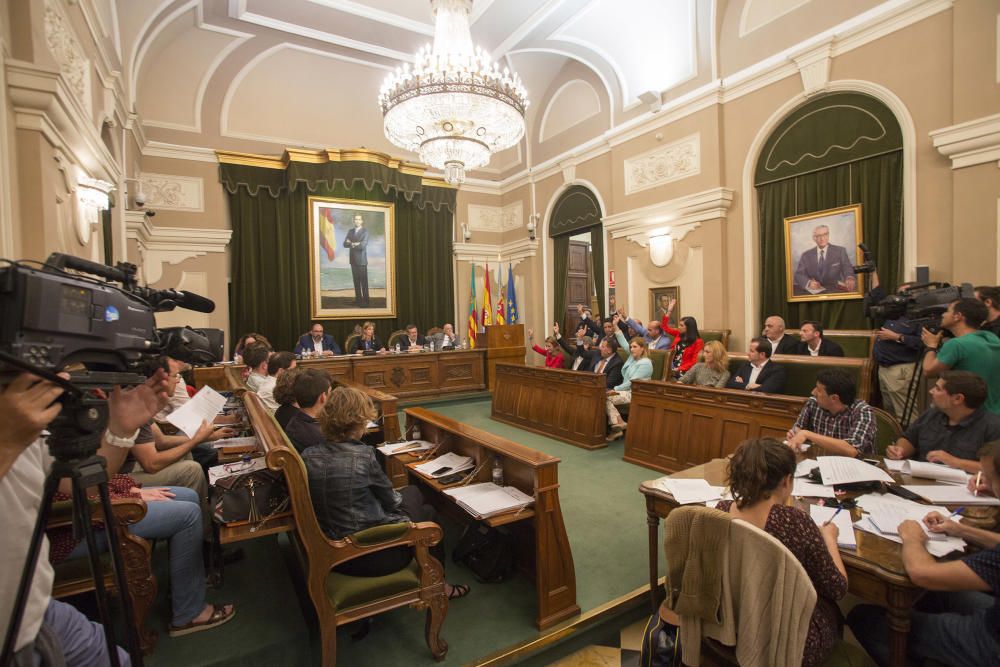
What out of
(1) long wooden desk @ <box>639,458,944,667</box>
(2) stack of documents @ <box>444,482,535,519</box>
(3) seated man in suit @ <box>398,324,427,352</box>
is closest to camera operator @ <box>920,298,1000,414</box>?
(1) long wooden desk @ <box>639,458,944,667</box>

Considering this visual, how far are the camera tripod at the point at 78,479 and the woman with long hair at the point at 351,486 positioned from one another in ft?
2.95

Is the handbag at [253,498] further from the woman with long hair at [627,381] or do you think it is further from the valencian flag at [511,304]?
the valencian flag at [511,304]

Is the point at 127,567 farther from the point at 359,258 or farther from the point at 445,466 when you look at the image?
the point at 359,258

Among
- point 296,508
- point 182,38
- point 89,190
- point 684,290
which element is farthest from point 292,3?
point 296,508

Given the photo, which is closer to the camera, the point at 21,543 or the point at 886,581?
the point at 21,543

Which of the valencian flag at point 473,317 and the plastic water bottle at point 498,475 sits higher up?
the valencian flag at point 473,317

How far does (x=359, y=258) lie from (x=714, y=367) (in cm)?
712

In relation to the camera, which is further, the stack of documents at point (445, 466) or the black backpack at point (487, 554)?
A: the stack of documents at point (445, 466)

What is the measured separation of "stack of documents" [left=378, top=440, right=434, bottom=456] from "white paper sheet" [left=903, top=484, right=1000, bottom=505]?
248cm

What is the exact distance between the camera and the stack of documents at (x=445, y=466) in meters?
2.67

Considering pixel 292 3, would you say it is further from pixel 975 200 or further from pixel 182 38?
pixel 975 200

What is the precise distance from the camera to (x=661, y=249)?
7.34 metres

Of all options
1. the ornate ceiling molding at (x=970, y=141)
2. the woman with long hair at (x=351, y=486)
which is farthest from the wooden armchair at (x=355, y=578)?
the ornate ceiling molding at (x=970, y=141)

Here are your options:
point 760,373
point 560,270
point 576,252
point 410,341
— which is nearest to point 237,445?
point 760,373
